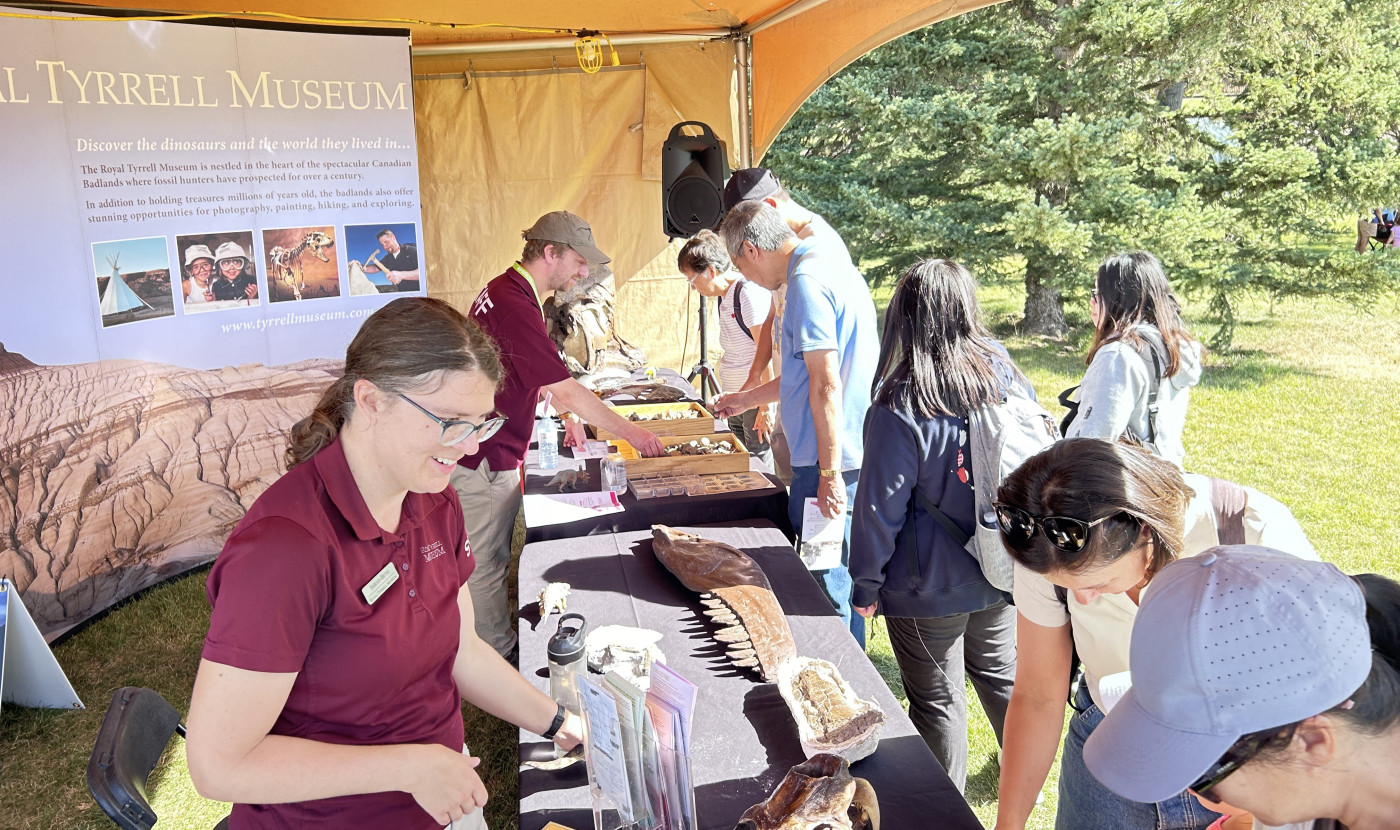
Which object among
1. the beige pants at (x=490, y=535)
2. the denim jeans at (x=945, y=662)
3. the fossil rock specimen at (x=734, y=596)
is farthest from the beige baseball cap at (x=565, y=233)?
the denim jeans at (x=945, y=662)

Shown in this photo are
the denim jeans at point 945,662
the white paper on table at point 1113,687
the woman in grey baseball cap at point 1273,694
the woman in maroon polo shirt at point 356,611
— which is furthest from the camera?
the denim jeans at point 945,662

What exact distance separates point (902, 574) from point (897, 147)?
7942 mm

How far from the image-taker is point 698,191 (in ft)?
19.4

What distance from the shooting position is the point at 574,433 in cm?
415

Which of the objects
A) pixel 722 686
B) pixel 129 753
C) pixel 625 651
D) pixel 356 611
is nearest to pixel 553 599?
pixel 625 651

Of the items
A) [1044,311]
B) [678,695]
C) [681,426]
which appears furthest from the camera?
[1044,311]

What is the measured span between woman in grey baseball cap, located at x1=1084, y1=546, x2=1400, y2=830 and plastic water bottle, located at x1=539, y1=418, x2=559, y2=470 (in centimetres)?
307

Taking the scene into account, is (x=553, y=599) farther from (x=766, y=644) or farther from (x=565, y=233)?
(x=565, y=233)

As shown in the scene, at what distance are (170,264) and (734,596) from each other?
357 centimetres

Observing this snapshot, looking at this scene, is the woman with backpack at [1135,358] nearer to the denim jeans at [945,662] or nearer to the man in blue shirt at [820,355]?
the man in blue shirt at [820,355]

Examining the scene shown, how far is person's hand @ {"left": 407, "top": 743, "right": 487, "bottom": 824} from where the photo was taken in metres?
1.45

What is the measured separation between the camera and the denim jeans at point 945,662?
8.11 feet

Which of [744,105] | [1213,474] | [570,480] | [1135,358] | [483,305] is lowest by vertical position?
[1213,474]

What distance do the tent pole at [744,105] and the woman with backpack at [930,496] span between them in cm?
419
